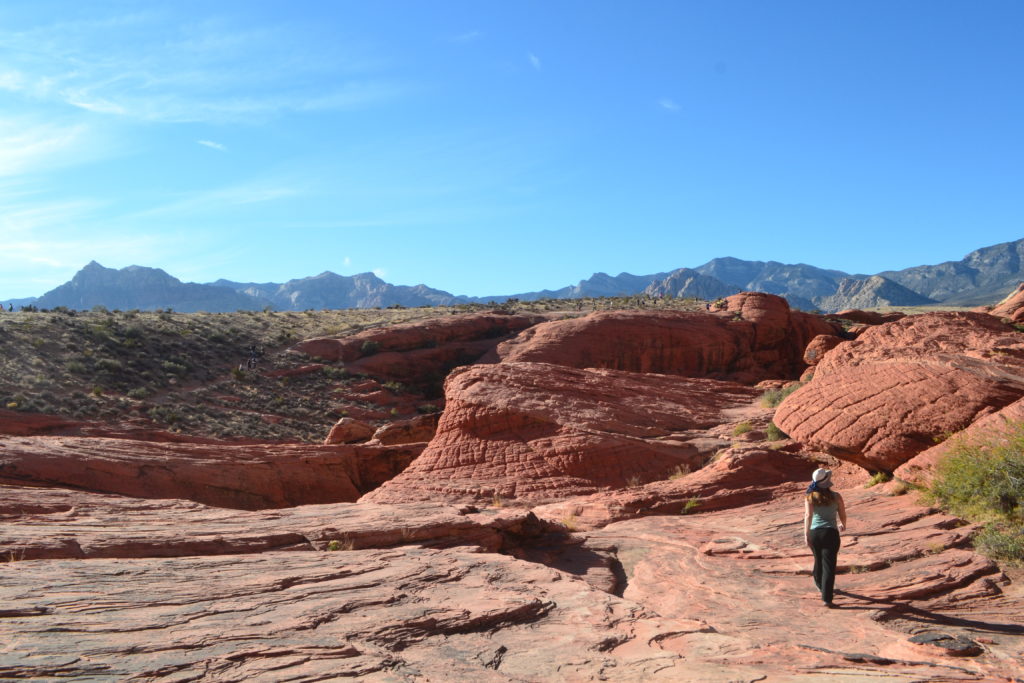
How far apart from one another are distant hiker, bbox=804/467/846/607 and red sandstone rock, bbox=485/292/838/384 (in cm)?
3031

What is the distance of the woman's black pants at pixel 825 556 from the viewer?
328 inches

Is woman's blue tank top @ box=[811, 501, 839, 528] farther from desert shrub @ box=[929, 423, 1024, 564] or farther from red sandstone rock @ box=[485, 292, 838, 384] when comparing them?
red sandstone rock @ box=[485, 292, 838, 384]

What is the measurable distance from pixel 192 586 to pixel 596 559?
6047mm

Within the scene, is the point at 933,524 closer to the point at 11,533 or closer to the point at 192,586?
the point at 192,586

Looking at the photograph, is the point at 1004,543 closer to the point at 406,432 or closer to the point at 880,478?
→ the point at 880,478

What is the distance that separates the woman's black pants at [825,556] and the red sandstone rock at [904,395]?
376cm

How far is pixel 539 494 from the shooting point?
1565 cm

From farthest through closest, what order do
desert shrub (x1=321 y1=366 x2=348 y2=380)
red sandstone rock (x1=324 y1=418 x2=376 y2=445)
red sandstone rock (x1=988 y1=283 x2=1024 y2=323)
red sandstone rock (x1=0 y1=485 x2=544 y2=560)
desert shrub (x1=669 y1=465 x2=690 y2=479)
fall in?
1. desert shrub (x1=321 y1=366 x2=348 y2=380)
2. red sandstone rock (x1=988 y1=283 x2=1024 y2=323)
3. red sandstone rock (x1=324 y1=418 x2=376 y2=445)
4. desert shrub (x1=669 y1=465 x2=690 y2=479)
5. red sandstone rock (x1=0 y1=485 x2=544 y2=560)

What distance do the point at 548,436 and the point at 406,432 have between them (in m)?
9.32

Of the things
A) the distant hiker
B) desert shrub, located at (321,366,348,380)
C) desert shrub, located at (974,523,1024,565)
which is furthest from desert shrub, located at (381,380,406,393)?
desert shrub, located at (974,523,1024,565)

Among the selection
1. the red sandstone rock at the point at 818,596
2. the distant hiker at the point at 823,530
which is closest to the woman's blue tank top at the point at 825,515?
the distant hiker at the point at 823,530

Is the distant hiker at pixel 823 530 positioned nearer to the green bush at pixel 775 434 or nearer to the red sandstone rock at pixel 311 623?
the red sandstone rock at pixel 311 623

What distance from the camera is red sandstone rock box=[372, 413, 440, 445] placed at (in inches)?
979

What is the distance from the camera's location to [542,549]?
11477 mm
